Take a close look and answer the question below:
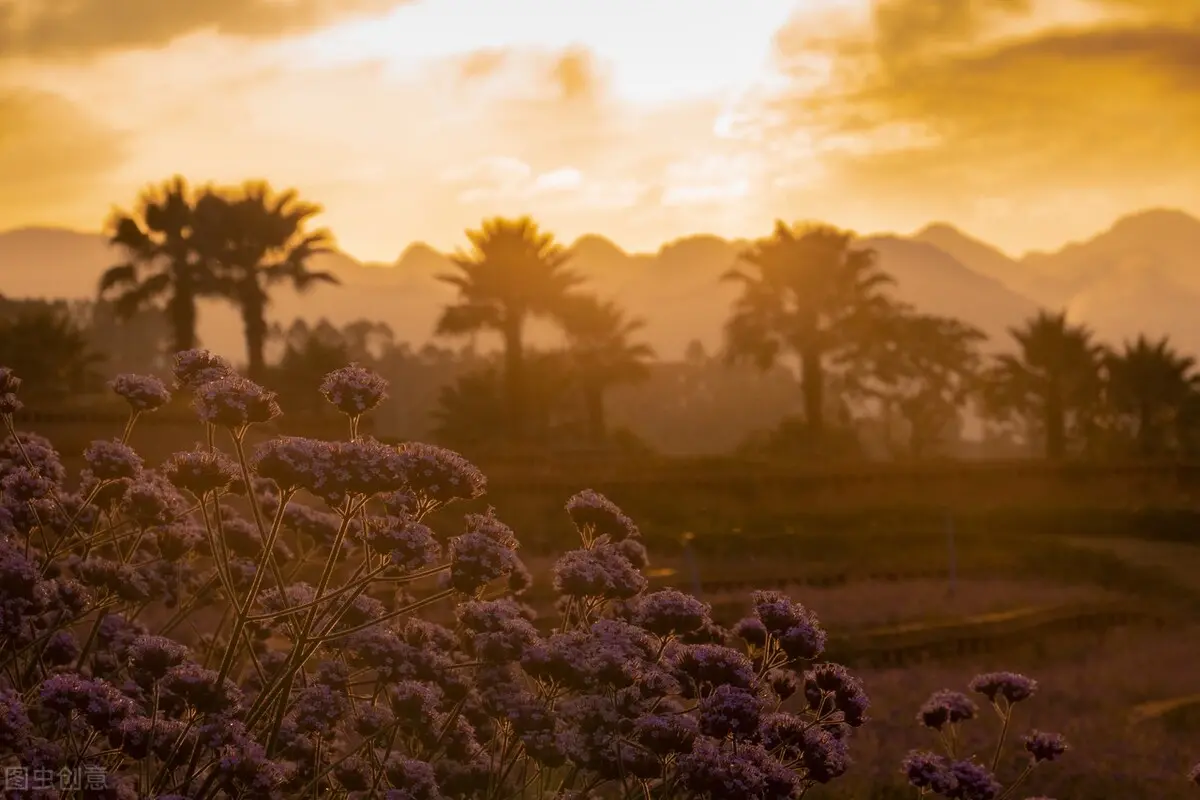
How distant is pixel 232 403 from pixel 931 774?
3305mm

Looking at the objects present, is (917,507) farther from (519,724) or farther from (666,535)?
(519,724)

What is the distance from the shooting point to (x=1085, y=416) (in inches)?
2199

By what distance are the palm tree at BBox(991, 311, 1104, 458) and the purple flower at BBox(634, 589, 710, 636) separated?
141 ft

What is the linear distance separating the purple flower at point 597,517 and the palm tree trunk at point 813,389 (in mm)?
38771

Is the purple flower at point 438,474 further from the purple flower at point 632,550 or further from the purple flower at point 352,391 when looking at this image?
the purple flower at point 632,550

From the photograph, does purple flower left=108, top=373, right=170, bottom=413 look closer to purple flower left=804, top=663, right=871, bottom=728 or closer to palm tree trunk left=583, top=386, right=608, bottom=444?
purple flower left=804, top=663, right=871, bottom=728

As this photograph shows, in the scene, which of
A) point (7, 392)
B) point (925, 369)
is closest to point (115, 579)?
point (7, 392)

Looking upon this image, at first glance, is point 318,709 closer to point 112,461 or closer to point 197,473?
point 197,473

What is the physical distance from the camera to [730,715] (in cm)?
379

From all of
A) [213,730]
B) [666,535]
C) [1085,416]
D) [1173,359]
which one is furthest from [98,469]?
[1085,416]

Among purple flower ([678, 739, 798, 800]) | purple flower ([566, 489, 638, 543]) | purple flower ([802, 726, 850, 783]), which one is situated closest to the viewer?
purple flower ([678, 739, 798, 800])

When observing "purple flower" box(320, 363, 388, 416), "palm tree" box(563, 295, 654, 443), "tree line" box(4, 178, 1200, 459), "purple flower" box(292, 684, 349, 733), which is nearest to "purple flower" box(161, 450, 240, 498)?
"purple flower" box(320, 363, 388, 416)

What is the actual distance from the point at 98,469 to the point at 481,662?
200cm

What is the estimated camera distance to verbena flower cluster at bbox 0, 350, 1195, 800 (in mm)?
3709
